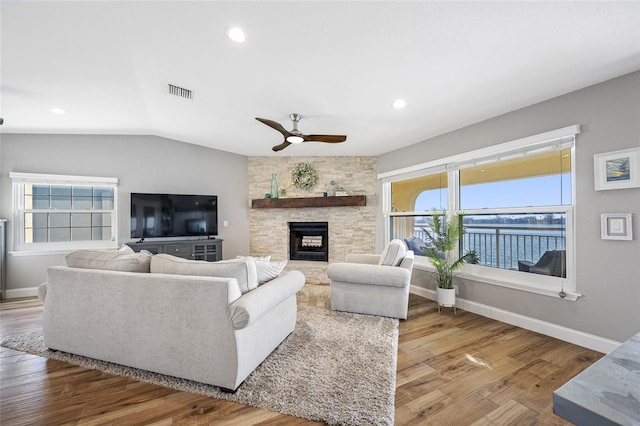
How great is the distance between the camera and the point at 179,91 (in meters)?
2.97

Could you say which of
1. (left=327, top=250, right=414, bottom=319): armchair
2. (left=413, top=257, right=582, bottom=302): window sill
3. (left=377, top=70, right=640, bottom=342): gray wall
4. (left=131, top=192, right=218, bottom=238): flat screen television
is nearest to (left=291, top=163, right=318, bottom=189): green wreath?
(left=131, top=192, right=218, bottom=238): flat screen television

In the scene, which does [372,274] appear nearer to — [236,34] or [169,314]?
[169,314]

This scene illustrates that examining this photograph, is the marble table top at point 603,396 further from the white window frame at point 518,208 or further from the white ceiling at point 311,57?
the white window frame at point 518,208

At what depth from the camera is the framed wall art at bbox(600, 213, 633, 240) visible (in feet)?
7.58

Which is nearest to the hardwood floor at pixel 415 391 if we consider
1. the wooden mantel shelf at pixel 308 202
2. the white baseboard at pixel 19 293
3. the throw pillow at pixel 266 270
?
the throw pillow at pixel 266 270

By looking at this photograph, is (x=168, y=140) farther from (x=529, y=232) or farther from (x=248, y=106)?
(x=529, y=232)

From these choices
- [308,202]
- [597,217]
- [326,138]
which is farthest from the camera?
[308,202]

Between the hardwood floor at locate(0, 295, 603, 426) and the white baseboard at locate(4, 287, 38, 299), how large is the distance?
2251 mm

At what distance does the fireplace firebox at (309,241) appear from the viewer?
18.4 ft

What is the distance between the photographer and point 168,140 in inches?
192

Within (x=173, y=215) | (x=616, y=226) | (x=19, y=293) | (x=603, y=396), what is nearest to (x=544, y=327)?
(x=616, y=226)

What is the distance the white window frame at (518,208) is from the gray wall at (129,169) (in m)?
3.45

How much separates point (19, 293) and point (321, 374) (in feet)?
15.9

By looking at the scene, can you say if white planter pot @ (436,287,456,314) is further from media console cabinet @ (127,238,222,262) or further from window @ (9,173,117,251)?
window @ (9,173,117,251)
